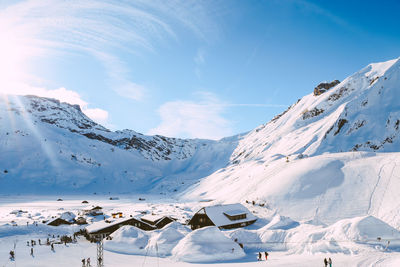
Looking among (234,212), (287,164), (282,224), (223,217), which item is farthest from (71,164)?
(282,224)

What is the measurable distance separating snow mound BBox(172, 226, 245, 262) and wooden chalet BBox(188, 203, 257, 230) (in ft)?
41.2

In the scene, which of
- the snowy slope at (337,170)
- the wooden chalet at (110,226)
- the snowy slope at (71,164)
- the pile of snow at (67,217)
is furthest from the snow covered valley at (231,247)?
the snowy slope at (71,164)

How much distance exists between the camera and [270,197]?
6359 cm

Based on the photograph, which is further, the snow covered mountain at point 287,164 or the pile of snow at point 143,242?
the snow covered mountain at point 287,164

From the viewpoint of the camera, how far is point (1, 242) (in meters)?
43.1

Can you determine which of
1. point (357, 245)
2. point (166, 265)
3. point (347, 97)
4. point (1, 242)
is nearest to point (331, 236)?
point (357, 245)

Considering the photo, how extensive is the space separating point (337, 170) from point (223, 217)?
29.0 metres

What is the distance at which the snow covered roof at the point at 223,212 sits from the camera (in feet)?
176

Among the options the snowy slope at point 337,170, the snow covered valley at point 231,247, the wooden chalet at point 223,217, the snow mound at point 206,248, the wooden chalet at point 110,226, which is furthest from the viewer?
the wooden chalet at point 223,217

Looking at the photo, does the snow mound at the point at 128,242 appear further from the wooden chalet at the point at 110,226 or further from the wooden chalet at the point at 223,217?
the wooden chalet at the point at 223,217

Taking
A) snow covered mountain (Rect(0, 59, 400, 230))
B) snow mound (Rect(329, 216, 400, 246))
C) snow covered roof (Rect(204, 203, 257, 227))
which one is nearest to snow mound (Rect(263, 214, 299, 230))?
snow covered mountain (Rect(0, 59, 400, 230))

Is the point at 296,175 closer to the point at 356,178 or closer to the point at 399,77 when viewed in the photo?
the point at 356,178

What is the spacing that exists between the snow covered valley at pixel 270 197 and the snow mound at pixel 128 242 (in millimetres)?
182

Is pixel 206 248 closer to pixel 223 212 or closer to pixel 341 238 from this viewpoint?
pixel 341 238
